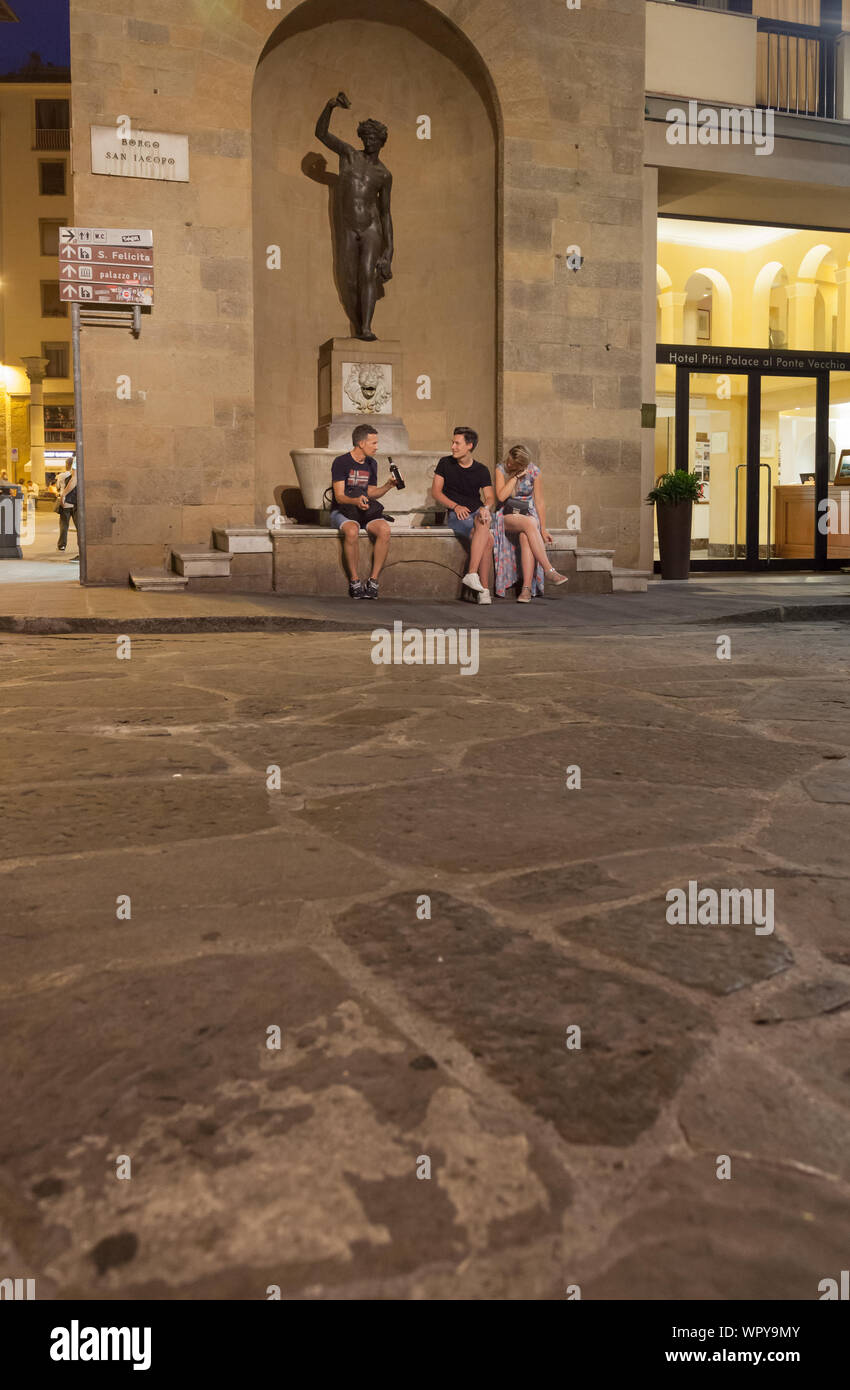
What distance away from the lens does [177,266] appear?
11766mm

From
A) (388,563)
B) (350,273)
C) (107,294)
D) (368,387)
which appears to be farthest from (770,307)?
(107,294)

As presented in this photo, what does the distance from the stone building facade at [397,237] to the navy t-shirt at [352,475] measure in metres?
2.38

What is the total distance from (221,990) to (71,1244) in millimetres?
642

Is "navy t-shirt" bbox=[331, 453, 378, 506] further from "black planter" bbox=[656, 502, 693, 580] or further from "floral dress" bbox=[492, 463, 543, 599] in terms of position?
"black planter" bbox=[656, 502, 693, 580]

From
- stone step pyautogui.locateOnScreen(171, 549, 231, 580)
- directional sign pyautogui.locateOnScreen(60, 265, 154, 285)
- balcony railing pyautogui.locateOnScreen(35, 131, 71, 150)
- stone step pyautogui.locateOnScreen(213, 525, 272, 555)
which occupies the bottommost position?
stone step pyautogui.locateOnScreen(171, 549, 231, 580)

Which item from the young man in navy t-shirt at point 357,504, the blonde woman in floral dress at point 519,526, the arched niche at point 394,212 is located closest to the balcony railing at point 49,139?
the arched niche at point 394,212

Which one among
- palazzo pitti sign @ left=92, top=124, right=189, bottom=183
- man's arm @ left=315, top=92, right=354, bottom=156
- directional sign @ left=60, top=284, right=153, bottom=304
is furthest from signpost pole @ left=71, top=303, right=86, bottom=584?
man's arm @ left=315, top=92, right=354, bottom=156

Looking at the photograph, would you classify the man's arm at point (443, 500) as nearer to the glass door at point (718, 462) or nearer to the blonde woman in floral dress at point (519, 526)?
the blonde woman in floral dress at point (519, 526)

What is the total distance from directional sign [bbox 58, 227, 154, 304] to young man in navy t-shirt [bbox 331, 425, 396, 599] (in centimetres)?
270

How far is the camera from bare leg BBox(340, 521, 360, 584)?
1000 cm

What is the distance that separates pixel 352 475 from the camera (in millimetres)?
10094

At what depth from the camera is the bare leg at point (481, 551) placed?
32.8 feet

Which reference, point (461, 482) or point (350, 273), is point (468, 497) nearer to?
point (461, 482)

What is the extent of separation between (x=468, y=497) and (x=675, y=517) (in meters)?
4.11
